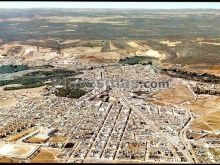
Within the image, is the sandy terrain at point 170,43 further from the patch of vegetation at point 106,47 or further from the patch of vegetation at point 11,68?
the patch of vegetation at point 11,68

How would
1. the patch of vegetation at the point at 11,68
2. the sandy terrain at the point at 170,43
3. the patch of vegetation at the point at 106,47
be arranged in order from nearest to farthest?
1. the patch of vegetation at the point at 11,68
2. the patch of vegetation at the point at 106,47
3. the sandy terrain at the point at 170,43

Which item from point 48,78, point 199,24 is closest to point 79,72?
point 48,78

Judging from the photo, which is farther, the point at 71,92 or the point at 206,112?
the point at 71,92

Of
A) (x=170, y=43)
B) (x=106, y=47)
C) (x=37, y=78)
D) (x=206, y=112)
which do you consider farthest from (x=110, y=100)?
(x=170, y=43)

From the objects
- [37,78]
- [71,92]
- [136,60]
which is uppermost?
[71,92]

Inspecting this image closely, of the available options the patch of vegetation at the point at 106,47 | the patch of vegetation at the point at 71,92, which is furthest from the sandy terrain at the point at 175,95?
the patch of vegetation at the point at 106,47

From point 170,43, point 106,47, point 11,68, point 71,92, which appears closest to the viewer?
point 71,92

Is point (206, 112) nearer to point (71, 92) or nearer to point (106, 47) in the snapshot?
point (71, 92)
